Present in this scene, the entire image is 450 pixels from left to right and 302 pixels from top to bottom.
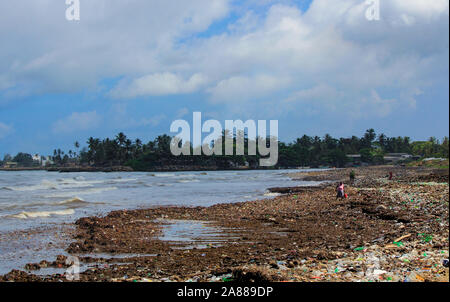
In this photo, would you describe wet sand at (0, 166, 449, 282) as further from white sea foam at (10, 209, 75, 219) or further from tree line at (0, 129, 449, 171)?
tree line at (0, 129, 449, 171)

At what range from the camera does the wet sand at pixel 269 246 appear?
748cm

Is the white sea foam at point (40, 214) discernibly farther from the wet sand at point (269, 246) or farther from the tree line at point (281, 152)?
the tree line at point (281, 152)

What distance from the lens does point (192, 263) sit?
890cm

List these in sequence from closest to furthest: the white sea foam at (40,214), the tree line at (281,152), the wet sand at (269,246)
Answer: the wet sand at (269,246)
the white sea foam at (40,214)
the tree line at (281,152)

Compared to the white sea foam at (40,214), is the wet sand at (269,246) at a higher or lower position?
higher

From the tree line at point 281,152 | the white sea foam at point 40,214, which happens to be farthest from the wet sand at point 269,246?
the tree line at point 281,152

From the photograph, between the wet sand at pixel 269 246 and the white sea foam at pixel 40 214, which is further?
A: the white sea foam at pixel 40 214

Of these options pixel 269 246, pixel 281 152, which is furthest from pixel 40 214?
pixel 281 152

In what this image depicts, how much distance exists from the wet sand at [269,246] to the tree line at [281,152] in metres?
123

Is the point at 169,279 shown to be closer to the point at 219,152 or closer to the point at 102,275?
the point at 102,275

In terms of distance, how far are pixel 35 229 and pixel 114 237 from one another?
4161 mm
